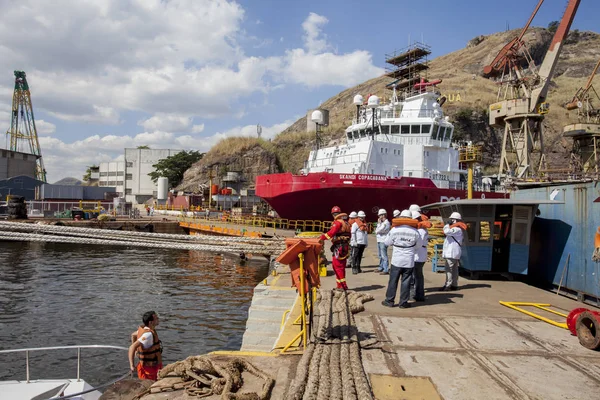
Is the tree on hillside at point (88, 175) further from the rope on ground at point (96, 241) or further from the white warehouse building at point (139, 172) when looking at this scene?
the rope on ground at point (96, 241)

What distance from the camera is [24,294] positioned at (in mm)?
13039

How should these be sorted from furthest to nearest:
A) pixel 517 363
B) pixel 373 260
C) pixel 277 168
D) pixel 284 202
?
pixel 277 168
pixel 284 202
pixel 373 260
pixel 517 363

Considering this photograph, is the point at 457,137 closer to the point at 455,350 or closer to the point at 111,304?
the point at 111,304

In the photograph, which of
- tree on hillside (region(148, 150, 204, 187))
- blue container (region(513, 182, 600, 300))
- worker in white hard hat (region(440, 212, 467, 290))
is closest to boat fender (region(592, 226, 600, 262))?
blue container (region(513, 182, 600, 300))

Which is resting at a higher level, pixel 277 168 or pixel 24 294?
pixel 277 168

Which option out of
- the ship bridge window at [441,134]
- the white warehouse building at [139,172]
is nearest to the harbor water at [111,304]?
the ship bridge window at [441,134]

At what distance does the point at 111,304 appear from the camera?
465 inches

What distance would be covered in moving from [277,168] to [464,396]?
52714 millimetres

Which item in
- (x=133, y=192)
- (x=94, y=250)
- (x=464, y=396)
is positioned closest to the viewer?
(x=464, y=396)

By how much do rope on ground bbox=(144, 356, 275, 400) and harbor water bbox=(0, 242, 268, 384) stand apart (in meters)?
4.40

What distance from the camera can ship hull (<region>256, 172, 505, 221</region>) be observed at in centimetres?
2083

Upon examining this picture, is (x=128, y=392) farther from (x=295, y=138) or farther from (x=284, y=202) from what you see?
(x=295, y=138)

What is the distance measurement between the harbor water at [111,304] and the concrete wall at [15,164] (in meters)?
42.2

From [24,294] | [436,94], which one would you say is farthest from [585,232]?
[436,94]
